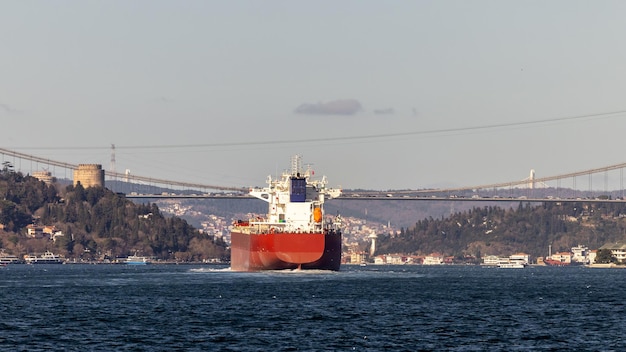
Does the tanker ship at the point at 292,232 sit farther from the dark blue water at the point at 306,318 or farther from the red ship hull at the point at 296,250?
the dark blue water at the point at 306,318

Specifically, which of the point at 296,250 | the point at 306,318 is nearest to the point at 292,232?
the point at 296,250

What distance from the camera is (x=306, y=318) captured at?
7938cm

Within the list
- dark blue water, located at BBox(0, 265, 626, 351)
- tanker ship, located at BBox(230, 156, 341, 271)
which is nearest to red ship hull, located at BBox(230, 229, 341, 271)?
tanker ship, located at BBox(230, 156, 341, 271)

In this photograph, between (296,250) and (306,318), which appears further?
(296,250)

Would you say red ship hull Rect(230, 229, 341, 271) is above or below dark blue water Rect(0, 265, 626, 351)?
above

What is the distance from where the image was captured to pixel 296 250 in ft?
458

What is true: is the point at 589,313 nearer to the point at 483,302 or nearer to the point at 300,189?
the point at 483,302

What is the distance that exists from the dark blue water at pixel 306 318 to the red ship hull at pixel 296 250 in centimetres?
2191

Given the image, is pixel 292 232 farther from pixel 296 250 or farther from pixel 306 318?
pixel 306 318

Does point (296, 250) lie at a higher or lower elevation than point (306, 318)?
higher

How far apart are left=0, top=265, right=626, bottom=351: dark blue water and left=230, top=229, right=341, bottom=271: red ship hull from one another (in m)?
21.9

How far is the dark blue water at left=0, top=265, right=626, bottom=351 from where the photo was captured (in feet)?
216

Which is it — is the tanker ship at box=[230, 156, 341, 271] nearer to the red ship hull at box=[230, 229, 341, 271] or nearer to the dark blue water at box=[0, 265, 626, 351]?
the red ship hull at box=[230, 229, 341, 271]

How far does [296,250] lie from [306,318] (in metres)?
60.4
